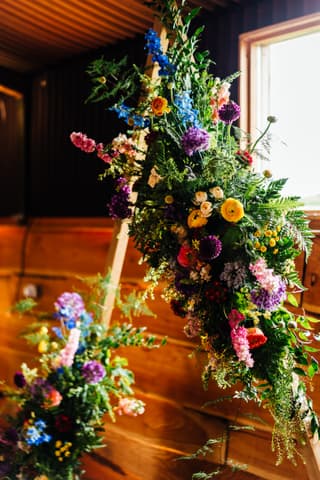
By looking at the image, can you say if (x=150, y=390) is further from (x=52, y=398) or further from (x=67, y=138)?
(x=67, y=138)

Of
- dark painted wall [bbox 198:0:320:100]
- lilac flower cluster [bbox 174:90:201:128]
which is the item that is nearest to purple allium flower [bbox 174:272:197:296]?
lilac flower cluster [bbox 174:90:201:128]

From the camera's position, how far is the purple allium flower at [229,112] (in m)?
2.04

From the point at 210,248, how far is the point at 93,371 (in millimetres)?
567

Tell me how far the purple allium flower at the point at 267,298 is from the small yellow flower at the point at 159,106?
74 centimetres

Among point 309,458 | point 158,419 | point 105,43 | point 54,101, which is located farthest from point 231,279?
point 54,101

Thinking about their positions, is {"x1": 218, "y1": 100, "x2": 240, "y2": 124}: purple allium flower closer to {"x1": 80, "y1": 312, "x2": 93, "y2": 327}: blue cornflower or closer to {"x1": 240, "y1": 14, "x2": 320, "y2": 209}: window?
{"x1": 240, "y1": 14, "x2": 320, "y2": 209}: window

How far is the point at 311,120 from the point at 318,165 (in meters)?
0.24

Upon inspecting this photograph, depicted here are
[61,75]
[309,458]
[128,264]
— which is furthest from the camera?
[61,75]

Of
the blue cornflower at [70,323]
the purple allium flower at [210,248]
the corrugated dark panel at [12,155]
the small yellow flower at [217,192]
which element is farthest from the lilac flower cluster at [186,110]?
the corrugated dark panel at [12,155]

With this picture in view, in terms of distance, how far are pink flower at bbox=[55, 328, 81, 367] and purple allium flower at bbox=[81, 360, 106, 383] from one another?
54mm

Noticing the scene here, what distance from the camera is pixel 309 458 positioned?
6.80ft

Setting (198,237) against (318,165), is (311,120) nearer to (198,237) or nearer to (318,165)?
(318,165)

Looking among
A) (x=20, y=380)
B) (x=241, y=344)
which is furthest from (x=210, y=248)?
(x=20, y=380)

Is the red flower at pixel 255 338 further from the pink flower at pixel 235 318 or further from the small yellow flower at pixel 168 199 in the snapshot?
the small yellow flower at pixel 168 199
